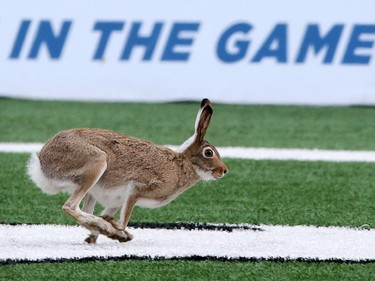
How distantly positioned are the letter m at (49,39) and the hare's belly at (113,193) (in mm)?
8304

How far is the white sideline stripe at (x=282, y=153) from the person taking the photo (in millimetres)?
10688

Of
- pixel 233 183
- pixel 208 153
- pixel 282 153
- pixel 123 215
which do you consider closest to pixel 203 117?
pixel 208 153

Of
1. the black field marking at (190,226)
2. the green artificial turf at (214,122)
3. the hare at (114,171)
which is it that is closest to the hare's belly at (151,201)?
the hare at (114,171)

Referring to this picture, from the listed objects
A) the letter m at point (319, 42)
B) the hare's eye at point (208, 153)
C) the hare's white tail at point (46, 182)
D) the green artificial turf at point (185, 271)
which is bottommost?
the green artificial turf at point (185, 271)

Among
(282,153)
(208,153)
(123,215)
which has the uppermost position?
(282,153)

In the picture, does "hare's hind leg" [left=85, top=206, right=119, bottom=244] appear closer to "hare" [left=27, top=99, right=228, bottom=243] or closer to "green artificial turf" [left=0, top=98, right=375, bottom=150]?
"hare" [left=27, top=99, right=228, bottom=243]

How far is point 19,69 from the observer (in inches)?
567

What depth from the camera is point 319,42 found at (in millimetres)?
13984

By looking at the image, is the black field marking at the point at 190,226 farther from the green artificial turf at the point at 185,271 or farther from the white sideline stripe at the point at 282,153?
the white sideline stripe at the point at 282,153

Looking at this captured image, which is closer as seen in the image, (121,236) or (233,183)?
(121,236)

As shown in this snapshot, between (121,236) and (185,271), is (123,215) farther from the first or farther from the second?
(185,271)

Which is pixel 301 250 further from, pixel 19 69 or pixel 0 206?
pixel 19 69

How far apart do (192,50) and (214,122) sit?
3.69ft

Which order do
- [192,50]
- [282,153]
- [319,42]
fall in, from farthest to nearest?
[192,50]
[319,42]
[282,153]
